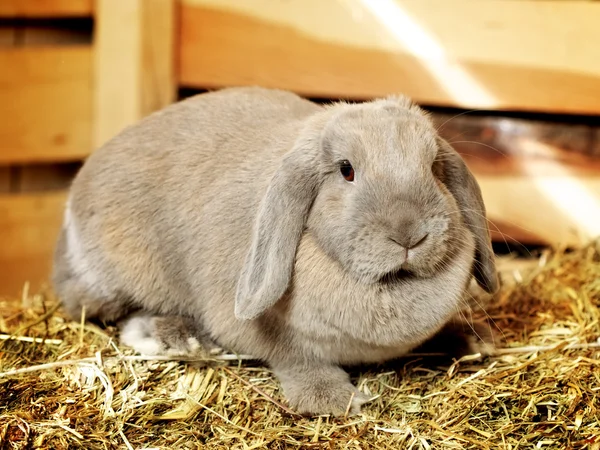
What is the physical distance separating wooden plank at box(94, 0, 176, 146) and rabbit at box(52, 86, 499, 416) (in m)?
0.61

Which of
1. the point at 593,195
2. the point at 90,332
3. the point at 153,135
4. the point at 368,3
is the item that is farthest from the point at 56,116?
the point at 593,195

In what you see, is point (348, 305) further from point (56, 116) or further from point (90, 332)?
point (56, 116)

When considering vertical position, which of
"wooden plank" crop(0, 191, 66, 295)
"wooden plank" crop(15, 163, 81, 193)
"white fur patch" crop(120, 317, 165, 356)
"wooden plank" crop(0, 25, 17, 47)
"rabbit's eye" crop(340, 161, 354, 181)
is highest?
"wooden plank" crop(0, 25, 17, 47)

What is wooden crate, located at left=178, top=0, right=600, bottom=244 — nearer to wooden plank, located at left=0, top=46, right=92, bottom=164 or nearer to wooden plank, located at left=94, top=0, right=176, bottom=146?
wooden plank, located at left=94, top=0, right=176, bottom=146

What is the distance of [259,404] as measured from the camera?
2.11 m

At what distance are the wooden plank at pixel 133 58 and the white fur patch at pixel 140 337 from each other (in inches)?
40.7

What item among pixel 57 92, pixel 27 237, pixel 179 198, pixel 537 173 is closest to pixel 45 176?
pixel 27 237

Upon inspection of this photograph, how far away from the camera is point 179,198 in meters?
2.29

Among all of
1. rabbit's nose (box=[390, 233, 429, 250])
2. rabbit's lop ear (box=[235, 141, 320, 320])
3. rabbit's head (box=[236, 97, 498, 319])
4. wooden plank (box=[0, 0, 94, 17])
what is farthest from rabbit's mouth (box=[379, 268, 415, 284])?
wooden plank (box=[0, 0, 94, 17])

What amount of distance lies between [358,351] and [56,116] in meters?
2.00

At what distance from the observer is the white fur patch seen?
227 centimetres

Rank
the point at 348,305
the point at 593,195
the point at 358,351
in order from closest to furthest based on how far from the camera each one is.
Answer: the point at 348,305
the point at 358,351
the point at 593,195

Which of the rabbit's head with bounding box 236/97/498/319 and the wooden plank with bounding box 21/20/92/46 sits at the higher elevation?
the wooden plank with bounding box 21/20/92/46

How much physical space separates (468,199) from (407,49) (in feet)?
4.09
